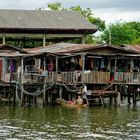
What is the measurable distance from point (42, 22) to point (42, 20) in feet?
2.06

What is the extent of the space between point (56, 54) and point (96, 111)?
4.56m

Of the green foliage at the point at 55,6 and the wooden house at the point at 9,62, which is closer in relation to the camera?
the wooden house at the point at 9,62

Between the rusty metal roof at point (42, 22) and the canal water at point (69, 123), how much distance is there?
1501cm

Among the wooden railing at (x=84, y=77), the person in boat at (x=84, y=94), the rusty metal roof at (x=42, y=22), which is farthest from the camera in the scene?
the rusty metal roof at (x=42, y=22)

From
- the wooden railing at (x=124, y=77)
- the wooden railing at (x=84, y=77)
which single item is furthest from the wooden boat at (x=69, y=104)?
the wooden railing at (x=124, y=77)

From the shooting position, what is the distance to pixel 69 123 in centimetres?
2945

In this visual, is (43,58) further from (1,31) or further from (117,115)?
(1,31)

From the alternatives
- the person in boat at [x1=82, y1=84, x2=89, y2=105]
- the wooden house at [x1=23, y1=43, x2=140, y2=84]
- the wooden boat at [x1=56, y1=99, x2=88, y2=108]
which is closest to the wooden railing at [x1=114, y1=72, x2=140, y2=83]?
the wooden house at [x1=23, y1=43, x2=140, y2=84]

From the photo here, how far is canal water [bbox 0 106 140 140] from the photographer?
2525 cm

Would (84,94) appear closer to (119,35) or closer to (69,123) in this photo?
(69,123)

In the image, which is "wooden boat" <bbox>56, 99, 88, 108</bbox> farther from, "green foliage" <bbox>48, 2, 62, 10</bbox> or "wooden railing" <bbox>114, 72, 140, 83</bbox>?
"green foliage" <bbox>48, 2, 62, 10</bbox>

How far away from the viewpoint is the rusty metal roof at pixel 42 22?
2025 inches

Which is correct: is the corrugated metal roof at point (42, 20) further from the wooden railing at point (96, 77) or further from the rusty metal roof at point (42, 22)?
the wooden railing at point (96, 77)

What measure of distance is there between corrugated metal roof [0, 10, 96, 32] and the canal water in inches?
602
